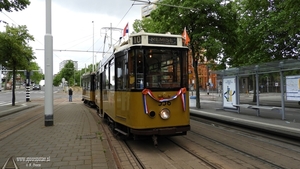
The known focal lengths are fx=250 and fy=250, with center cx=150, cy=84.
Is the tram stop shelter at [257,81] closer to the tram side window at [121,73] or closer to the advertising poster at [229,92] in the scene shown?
the advertising poster at [229,92]

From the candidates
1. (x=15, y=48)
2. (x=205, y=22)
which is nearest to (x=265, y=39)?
(x=205, y=22)

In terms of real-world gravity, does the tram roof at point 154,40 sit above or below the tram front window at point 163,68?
above

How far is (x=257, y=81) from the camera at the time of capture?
1341 cm

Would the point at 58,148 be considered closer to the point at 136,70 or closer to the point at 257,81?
the point at 136,70

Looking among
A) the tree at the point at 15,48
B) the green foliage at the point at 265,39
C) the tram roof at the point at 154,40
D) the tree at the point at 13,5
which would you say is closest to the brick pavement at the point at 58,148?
the tram roof at the point at 154,40

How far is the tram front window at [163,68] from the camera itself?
6.59 meters

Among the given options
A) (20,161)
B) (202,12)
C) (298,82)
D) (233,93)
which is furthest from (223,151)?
(202,12)

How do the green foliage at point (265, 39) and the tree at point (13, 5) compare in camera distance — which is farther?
the green foliage at point (265, 39)

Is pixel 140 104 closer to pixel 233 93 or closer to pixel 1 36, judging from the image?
pixel 233 93

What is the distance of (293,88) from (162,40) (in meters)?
7.70

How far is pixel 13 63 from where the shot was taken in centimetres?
2155

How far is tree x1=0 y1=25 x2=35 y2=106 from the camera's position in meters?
20.1

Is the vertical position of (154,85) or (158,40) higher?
(158,40)

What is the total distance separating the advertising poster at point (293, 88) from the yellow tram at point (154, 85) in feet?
22.3
